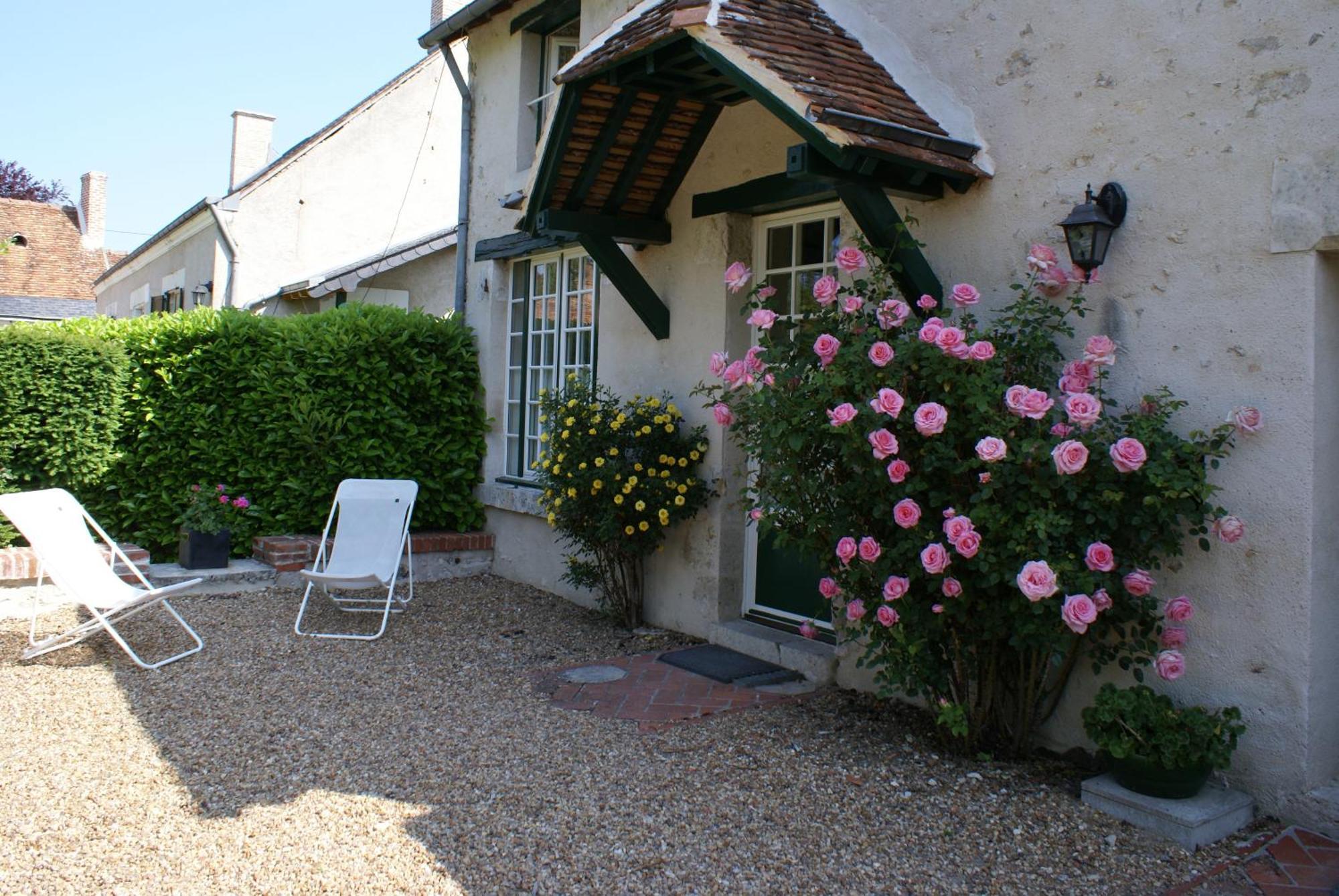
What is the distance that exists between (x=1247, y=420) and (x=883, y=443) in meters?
1.29

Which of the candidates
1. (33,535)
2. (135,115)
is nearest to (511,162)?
(33,535)

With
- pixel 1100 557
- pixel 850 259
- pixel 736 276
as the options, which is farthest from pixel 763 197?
pixel 1100 557

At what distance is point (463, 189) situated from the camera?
937 centimetres

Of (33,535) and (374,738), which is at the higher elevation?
(33,535)

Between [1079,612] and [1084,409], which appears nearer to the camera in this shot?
[1079,612]

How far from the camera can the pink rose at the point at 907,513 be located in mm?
3867

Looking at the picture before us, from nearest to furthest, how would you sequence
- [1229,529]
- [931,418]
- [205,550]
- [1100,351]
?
[1229,529] → [931,418] → [1100,351] → [205,550]

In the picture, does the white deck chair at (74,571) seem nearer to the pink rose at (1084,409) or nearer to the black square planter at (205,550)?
the black square planter at (205,550)

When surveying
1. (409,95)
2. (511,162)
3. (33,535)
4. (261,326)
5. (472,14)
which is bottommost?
(33,535)

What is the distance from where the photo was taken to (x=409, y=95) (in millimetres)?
17438

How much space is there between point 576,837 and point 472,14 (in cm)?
754

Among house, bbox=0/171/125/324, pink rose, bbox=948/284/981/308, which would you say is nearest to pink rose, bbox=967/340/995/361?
pink rose, bbox=948/284/981/308

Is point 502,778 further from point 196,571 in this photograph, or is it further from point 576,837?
point 196,571

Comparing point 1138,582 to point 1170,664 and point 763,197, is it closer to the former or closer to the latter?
point 1170,664
